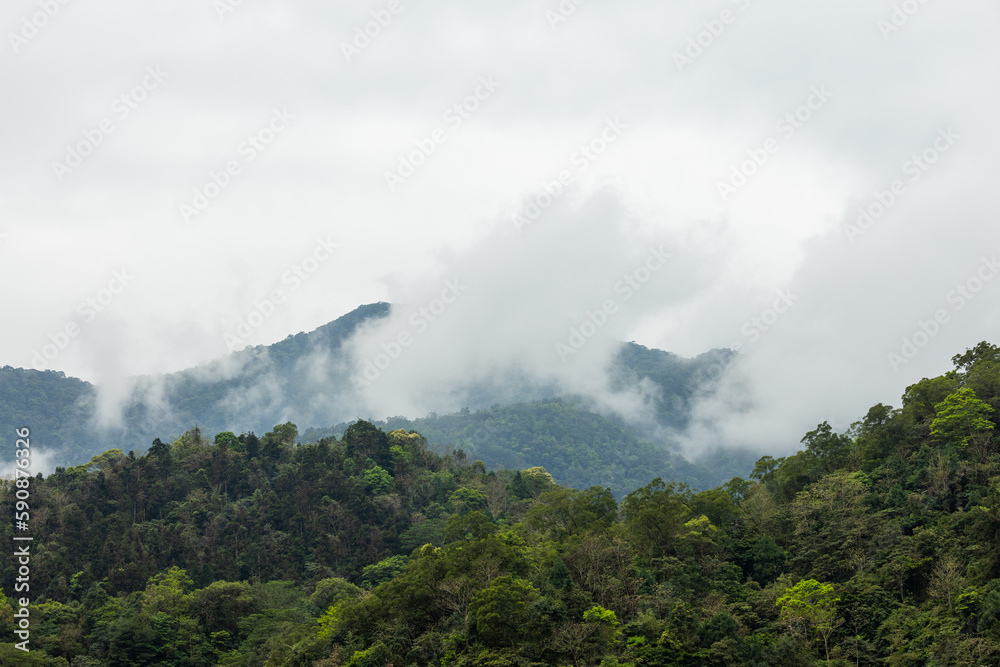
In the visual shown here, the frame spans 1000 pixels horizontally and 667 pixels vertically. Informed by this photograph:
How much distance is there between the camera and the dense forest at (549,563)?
38.3m

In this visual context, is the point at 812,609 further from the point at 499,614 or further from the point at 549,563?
the point at 499,614

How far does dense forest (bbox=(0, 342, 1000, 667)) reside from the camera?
1507 inches

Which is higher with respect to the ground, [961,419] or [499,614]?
[961,419]

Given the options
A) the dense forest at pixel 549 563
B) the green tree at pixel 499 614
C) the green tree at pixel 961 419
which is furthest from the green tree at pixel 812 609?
the green tree at pixel 961 419

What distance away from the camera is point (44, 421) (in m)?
195

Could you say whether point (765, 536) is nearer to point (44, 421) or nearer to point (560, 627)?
point (560, 627)

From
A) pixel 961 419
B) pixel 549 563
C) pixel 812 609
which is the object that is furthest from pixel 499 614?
pixel 961 419

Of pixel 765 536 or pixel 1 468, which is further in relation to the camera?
pixel 1 468

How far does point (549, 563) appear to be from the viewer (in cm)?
4628

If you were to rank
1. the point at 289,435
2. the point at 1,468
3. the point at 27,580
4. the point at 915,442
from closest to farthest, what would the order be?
the point at 915,442, the point at 27,580, the point at 289,435, the point at 1,468

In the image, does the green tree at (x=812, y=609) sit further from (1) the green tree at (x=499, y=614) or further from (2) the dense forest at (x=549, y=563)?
(1) the green tree at (x=499, y=614)

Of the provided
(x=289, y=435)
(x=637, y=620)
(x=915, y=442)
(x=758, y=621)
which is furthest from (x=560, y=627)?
(x=289, y=435)

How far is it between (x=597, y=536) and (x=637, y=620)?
8.12 m

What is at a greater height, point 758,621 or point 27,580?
point 27,580
